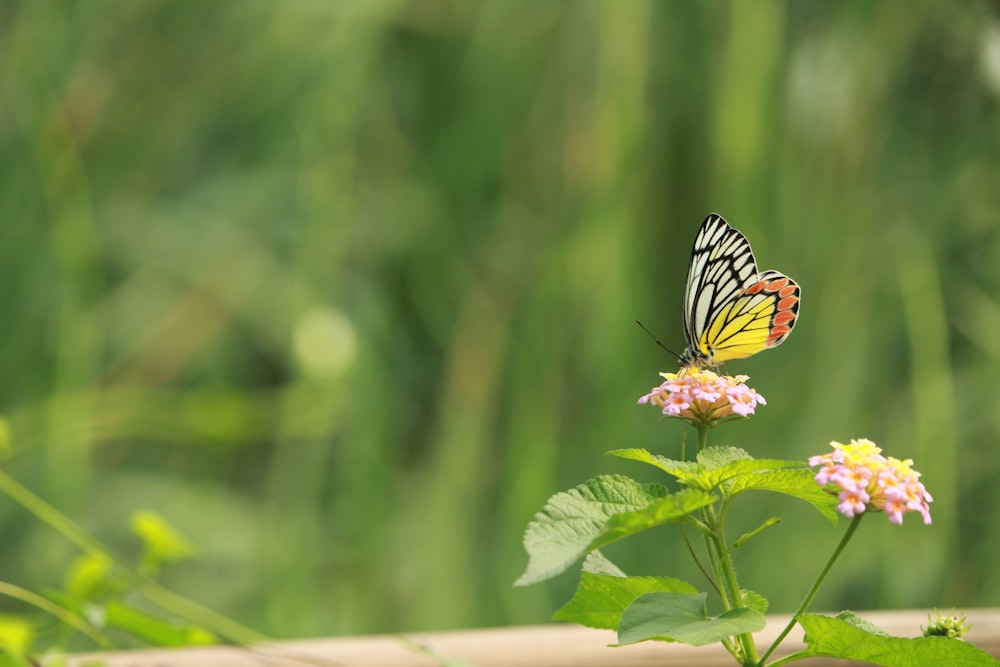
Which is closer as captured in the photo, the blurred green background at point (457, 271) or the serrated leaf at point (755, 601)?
the serrated leaf at point (755, 601)

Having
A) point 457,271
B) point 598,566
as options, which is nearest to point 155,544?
point 598,566

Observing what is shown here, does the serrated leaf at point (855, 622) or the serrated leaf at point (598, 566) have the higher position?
the serrated leaf at point (598, 566)

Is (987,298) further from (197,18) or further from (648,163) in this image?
(197,18)

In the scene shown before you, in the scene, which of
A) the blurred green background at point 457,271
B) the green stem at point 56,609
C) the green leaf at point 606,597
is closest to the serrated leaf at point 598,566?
the green leaf at point 606,597

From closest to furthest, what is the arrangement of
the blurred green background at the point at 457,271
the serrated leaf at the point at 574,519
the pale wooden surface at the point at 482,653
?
1. the serrated leaf at the point at 574,519
2. the pale wooden surface at the point at 482,653
3. the blurred green background at the point at 457,271

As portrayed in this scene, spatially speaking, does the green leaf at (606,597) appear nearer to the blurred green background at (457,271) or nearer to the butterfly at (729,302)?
the butterfly at (729,302)

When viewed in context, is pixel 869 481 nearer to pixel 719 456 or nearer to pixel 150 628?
pixel 719 456

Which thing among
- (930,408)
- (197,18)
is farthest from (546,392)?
(197,18)

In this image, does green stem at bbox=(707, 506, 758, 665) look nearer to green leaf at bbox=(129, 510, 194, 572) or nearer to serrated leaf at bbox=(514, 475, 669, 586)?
serrated leaf at bbox=(514, 475, 669, 586)
